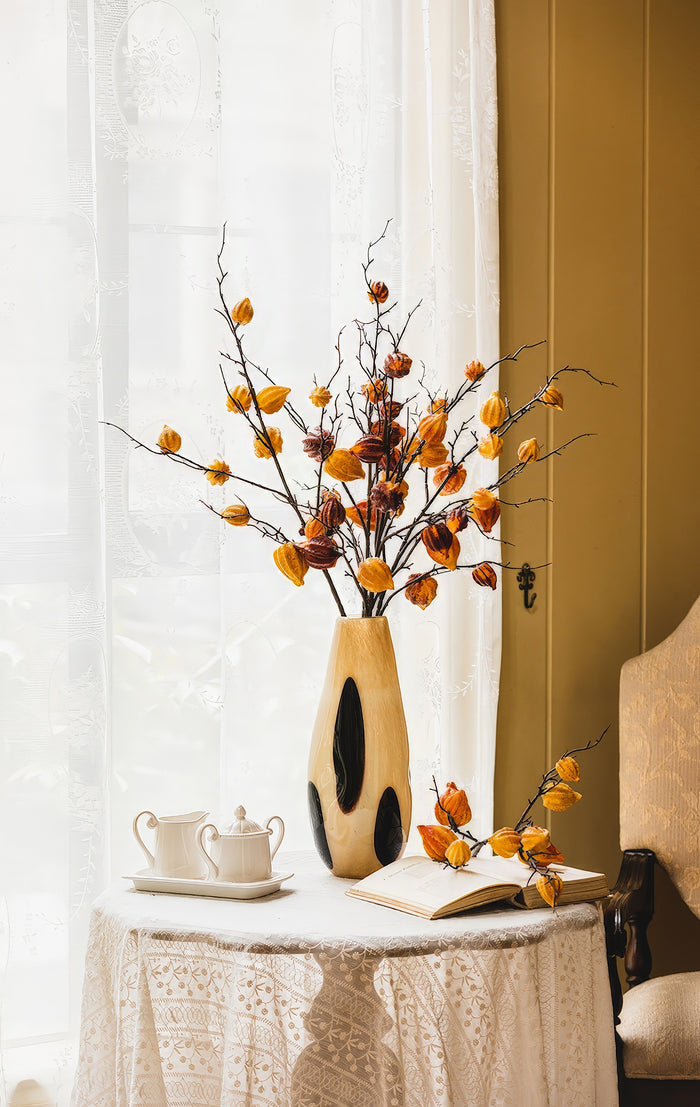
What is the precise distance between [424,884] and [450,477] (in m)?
0.57

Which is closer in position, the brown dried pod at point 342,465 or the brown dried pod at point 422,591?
the brown dried pod at point 342,465

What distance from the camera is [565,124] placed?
2.15 m

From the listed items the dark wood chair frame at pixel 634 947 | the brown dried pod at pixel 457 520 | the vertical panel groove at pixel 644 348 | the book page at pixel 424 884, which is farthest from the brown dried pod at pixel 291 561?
the vertical panel groove at pixel 644 348

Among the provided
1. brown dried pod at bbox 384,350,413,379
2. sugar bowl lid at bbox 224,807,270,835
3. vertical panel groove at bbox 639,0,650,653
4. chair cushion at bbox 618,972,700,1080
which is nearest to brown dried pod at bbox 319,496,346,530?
brown dried pod at bbox 384,350,413,379

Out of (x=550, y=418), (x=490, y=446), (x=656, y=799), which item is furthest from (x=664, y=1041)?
(x=550, y=418)

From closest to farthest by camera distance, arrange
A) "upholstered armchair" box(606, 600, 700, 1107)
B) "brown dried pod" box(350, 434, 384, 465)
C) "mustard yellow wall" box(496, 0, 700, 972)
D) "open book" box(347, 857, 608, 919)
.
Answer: "open book" box(347, 857, 608, 919) < "brown dried pod" box(350, 434, 384, 465) < "upholstered armchair" box(606, 600, 700, 1107) < "mustard yellow wall" box(496, 0, 700, 972)

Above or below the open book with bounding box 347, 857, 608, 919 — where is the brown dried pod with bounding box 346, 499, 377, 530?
above

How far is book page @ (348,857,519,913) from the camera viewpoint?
133 cm

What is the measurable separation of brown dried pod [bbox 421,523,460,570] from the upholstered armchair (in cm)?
73

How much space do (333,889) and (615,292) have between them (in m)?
1.43

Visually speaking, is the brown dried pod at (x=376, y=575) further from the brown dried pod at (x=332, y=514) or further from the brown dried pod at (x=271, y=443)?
the brown dried pod at (x=271, y=443)

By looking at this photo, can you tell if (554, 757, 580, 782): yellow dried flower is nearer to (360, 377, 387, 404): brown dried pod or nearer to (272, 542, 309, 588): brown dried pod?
(272, 542, 309, 588): brown dried pod

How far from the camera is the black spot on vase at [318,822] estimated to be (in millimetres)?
1513

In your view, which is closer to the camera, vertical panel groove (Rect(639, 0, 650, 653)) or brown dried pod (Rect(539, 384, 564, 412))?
brown dried pod (Rect(539, 384, 564, 412))
